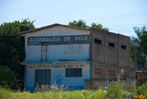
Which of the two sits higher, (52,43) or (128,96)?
(52,43)

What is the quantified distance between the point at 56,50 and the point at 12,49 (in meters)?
4.41

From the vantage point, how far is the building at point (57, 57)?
3253 centimetres

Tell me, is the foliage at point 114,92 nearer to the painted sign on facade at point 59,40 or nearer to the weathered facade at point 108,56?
the weathered facade at point 108,56

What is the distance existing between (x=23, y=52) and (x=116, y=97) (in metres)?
19.4

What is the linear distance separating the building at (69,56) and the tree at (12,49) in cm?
71

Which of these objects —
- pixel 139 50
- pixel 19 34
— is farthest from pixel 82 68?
pixel 139 50

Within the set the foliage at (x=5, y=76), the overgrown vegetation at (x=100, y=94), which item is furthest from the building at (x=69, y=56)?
the overgrown vegetation at (x=100, y=94)

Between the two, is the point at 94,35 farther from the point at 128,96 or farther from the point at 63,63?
the point at 128,96

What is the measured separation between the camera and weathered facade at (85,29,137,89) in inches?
1287

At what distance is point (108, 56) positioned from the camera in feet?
115

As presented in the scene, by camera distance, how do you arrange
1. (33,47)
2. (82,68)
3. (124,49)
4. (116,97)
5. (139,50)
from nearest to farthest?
(116,97), (82,68), (33,47), (124,49), (139,50)

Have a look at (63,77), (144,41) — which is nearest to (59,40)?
(63,77)

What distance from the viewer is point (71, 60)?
3272cm

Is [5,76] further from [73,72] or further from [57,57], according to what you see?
[73,72]
